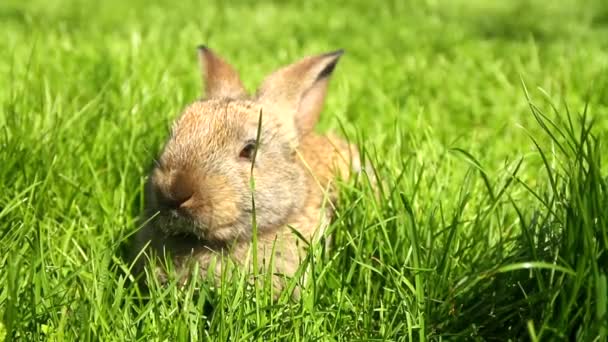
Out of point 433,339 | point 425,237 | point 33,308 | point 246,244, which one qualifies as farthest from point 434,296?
point 33,308

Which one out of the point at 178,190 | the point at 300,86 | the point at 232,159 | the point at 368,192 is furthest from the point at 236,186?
the point at 300,86

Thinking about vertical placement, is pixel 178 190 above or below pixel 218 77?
Result: below

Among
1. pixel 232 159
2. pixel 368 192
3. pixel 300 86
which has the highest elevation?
pixel 300 86

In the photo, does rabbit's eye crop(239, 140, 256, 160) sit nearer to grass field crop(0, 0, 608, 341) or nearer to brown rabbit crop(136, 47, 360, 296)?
brown rabbit crop(136, 47, 360, 296)

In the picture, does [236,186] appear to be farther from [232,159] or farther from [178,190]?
[178,190]

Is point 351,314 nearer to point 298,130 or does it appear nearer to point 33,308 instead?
point 33,308

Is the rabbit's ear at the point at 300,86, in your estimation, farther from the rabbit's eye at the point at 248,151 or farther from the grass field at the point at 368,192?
the rabbit's eye at the point at 248,151

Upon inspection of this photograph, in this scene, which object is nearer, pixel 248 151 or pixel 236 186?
A: pixel 236 186
